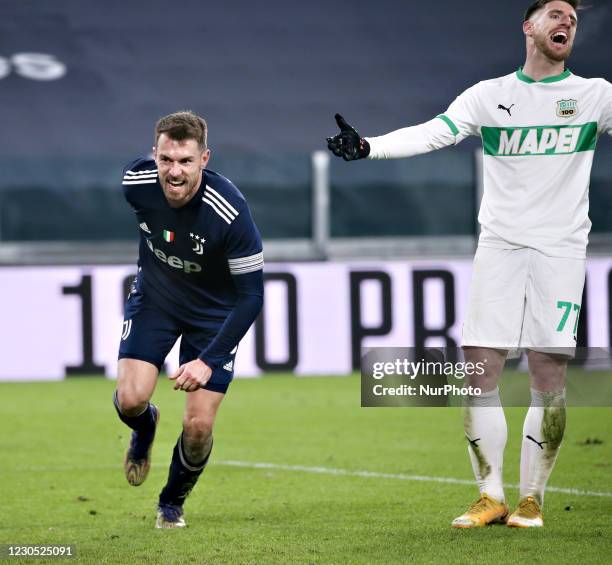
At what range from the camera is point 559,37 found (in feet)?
16.9

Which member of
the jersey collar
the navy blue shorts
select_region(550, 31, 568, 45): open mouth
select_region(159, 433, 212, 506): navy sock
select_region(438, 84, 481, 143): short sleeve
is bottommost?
select_region(159, 433, 212, 506): navy sock

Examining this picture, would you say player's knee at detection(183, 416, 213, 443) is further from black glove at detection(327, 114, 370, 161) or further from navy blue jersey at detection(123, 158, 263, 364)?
black glove at detection(327, 114, 370, 161)

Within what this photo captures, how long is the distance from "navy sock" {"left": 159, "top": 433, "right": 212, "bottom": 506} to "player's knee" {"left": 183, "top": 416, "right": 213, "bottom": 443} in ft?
0.20

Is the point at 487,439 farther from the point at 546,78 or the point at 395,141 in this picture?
the point at 546,78

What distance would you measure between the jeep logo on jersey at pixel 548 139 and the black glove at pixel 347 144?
619 millimetres

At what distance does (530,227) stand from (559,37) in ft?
2.43

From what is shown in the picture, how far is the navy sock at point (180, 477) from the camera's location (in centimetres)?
551

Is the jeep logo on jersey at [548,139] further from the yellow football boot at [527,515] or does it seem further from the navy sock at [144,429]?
the navy sock at [144,429]

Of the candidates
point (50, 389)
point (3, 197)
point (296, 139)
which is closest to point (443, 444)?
point (50, 389)

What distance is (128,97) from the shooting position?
16859 millimetres

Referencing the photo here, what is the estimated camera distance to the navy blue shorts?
564cm

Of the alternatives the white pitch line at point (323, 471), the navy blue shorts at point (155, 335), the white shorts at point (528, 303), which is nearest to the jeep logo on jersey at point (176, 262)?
the navy blue shorts at point (155, 335)

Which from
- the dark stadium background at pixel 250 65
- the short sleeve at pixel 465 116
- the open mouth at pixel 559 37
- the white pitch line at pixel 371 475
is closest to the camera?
the open mouth at pixel 559 37

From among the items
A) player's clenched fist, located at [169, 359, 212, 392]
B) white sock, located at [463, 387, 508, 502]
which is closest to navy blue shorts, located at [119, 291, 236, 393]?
player's clenched fist, located at [169, 359, 212, 392]
